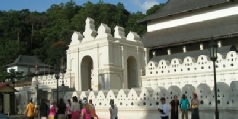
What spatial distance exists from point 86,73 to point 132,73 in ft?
11.1

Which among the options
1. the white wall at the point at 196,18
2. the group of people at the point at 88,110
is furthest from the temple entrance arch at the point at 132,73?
the group of people at the point at 88,110

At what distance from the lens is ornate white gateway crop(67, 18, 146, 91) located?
78.9 feet

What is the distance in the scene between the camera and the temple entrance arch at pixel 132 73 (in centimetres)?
2719

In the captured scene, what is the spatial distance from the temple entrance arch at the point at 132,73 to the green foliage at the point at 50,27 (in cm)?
3881

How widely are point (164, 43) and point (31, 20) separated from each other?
6879cm

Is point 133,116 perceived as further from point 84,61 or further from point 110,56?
point 84,61

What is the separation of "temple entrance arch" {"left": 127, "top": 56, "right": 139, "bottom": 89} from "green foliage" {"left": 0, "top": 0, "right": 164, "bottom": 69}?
3881 centimetres

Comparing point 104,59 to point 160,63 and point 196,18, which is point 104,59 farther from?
point 196,18

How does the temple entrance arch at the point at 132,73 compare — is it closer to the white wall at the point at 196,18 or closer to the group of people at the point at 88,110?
the white wall at the point at 196,18

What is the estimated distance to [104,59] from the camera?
950 inches

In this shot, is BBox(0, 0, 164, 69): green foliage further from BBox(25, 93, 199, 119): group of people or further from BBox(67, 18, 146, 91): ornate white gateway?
BBox(25, 93, 199, 119): group of people

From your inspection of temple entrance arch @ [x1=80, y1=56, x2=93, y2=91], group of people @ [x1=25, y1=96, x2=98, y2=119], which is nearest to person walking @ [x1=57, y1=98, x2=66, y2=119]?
group of people @ [x1=25, y1=96, x2=98, y2=119]

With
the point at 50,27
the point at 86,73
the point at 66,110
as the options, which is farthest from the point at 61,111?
the point at 50,27

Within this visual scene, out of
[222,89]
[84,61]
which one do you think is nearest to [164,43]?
[84,61]
